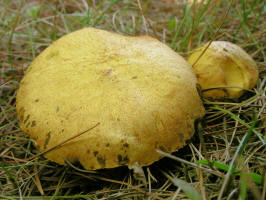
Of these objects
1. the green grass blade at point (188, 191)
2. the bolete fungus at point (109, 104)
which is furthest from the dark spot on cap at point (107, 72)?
the green grass blade at point (188, 191)

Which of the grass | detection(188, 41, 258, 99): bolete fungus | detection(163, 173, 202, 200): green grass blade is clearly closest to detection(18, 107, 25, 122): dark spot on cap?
the grass

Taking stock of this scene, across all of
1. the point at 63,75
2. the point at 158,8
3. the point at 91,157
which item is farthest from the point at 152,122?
the point at 158,8

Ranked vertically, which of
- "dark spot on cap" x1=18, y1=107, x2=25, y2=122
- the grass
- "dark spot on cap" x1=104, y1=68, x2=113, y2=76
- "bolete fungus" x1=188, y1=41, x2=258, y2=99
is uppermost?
"dark spot on cap" x1=104, y1=68, x2=113, y2=76

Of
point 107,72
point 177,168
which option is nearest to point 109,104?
point 107,72

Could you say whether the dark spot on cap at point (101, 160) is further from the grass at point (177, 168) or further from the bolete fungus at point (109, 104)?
the grass at point (177, 168)

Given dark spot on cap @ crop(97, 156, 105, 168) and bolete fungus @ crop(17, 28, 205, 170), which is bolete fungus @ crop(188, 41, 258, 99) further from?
dark spot on cap @ crop(97, 156, 105, 168)

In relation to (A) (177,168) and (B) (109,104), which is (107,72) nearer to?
(B) (109,104)

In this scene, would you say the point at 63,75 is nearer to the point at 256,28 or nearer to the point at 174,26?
the point at 174,26
